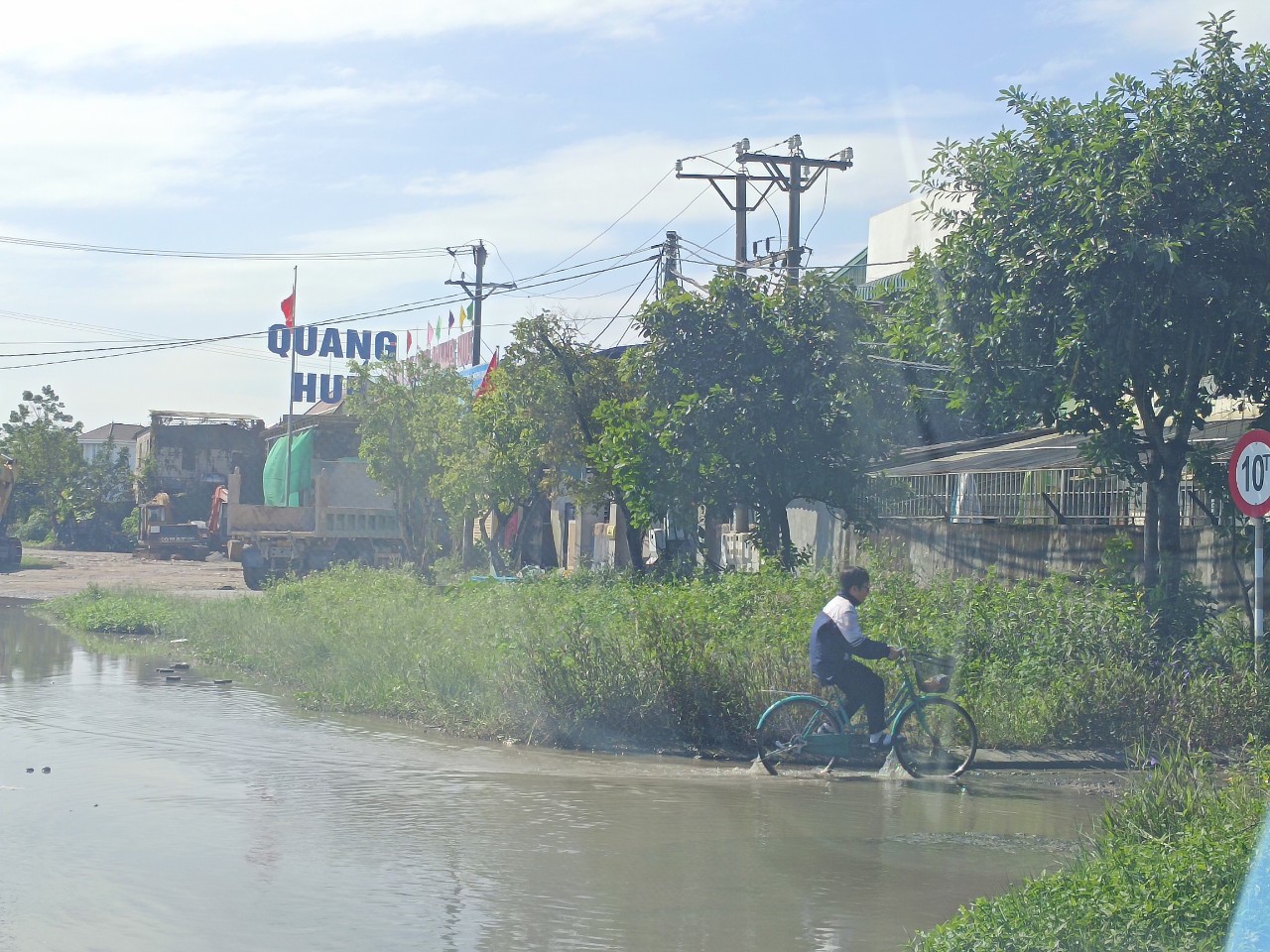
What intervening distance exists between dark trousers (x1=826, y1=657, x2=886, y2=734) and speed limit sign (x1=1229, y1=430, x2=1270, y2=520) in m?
3.57

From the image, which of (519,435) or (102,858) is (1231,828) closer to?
(102,858)

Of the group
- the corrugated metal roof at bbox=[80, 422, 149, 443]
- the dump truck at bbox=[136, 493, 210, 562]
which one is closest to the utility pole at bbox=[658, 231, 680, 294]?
the dump truck at bbox=[136, 493, 210, 562]

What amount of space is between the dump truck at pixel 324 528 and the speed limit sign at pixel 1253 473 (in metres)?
26.9

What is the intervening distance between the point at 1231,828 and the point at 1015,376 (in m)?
7.41

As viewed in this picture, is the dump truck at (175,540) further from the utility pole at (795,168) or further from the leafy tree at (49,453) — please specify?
Result: the utility pole at (795,168)

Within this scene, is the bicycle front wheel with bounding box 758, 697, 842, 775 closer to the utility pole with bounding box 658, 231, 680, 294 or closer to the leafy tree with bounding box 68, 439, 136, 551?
the utility pole with bounding box 658, 231, 680, 294

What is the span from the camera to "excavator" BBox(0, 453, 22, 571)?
40406mm

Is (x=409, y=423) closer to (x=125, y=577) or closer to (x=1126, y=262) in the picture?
(x=125, y=577)

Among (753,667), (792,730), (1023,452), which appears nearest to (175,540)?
(1023,452)

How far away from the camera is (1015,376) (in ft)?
42.3

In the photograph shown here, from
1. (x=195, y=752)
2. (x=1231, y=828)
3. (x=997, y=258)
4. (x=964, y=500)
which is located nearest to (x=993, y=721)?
(x=997, y=258)

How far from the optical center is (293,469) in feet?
127

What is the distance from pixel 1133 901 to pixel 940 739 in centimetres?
525

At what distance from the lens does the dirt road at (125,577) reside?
3123cm
